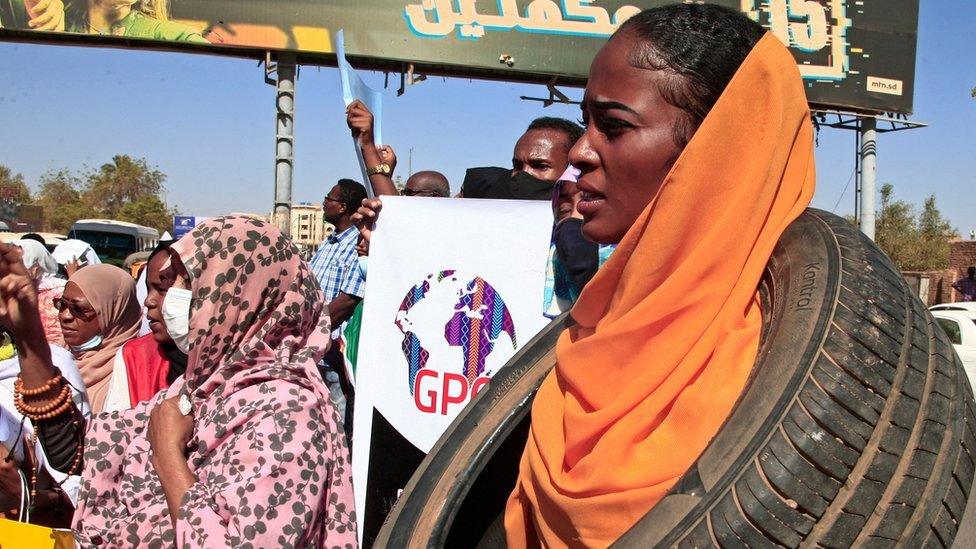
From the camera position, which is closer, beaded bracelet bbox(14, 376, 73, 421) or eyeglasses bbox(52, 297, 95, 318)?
beaded bracelet bbox(14, 376, 73, 421)

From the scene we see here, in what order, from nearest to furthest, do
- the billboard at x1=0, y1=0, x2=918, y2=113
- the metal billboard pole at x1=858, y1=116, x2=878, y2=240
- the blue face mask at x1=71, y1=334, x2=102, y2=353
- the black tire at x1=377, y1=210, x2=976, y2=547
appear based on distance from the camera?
the black tire at x1=377, y1=210, x2=976, y2=547 < the blue face mask at x1=71, y1=334, x2=102, y2=353 < the billboard at x1=0, y1=0, x2=918, y2=113 < the metal billboard pole at x1=858, y1=116, x2=878, y2=240

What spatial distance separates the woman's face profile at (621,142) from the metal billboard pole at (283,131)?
12.6 m

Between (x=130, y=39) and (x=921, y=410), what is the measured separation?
1389 centimetres

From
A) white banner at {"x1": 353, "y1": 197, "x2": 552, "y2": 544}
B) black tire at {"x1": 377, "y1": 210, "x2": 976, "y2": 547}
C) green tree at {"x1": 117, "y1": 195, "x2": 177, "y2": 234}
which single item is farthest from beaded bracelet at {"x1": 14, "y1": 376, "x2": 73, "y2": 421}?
green tree at {"x1": 117, "y1": 195, "x2": 177, "y2": 234}

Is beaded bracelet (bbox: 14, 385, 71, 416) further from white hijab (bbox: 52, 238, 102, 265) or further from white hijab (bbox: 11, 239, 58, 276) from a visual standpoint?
white hijab (bbox: 52, 238, 102, 265)

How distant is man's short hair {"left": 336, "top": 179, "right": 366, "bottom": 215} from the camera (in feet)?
19.9

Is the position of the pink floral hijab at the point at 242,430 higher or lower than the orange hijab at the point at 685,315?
lower

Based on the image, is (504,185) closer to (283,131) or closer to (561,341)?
(561,341)

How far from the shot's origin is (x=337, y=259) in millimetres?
5160

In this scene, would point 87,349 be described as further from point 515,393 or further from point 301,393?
point 515,393

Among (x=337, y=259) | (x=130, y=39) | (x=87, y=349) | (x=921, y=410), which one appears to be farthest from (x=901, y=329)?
(x=130, y=39)

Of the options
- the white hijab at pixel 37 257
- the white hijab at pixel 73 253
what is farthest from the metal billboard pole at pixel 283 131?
the white hijab at pixel 37 257

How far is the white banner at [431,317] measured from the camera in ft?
9.80

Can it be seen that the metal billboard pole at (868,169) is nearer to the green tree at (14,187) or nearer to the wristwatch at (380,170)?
the wristwatch at (380,170)
